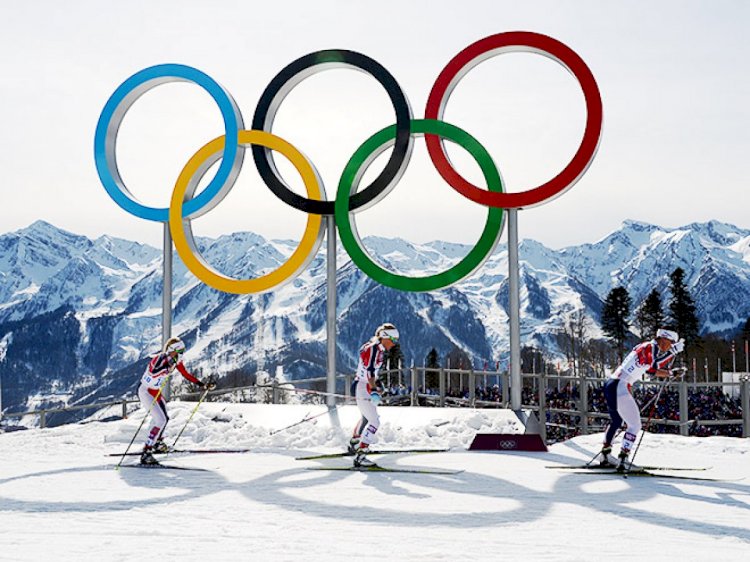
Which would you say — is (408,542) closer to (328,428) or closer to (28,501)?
(28,501)

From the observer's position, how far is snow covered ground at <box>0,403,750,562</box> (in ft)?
22.0

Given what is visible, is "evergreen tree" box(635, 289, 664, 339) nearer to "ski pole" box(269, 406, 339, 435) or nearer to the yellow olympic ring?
the yellow olympic ring

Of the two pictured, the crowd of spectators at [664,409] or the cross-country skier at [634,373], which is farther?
the crowd of spectators at [664,409]

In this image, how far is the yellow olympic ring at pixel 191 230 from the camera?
56.4 feet

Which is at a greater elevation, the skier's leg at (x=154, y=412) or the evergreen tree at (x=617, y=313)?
the evergreen tree at (x=617, y=313)

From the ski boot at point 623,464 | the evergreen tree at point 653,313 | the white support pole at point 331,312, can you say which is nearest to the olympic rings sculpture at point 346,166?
the white support pole at point 331,312

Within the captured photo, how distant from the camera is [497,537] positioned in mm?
7168

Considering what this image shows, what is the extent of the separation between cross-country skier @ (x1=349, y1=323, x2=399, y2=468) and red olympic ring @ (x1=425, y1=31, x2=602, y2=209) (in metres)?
4.69

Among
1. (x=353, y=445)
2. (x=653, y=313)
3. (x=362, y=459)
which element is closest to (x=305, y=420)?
(x=353, y=445)

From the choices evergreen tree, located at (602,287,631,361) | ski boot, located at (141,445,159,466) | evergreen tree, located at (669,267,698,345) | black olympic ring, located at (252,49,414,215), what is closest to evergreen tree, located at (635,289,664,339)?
evergreen tree, located at (669,267,698,345)

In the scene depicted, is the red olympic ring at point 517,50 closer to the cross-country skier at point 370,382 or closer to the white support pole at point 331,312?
the white support pole at point 331,312

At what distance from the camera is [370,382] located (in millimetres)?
12320

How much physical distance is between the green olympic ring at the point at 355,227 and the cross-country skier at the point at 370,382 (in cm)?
355

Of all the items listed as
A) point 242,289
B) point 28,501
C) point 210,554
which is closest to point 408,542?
point 210,554
